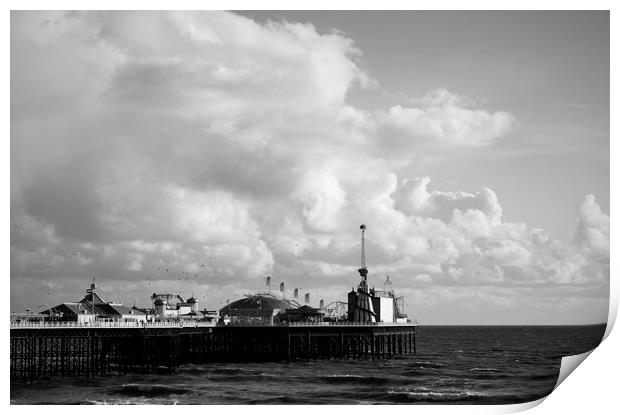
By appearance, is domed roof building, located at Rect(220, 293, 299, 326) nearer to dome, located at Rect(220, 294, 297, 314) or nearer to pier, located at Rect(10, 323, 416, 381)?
dome, located at Rect(220, 294, 297, 314)

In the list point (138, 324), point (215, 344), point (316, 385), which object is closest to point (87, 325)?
point (138, 324)

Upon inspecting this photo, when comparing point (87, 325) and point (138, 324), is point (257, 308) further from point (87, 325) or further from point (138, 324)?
point (87, 325)

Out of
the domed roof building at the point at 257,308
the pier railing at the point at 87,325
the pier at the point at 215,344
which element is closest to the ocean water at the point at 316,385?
the pier at the point at 215,344

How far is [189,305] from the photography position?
108125mm

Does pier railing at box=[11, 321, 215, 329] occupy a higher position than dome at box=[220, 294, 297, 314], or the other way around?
dome at box=[220, 294, 297, 314]

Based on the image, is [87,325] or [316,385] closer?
[316,385]

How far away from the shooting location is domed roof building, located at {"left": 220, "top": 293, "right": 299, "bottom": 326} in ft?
313

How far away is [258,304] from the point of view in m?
98.2

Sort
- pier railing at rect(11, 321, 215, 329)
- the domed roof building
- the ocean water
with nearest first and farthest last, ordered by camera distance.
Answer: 1. the ocean water
2. pier railing at rect(11, 321, 215, 329)
3. the domed roof building

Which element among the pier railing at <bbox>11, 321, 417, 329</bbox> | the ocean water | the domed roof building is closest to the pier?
the pier railing at <bbox>11, 321, 417, 329</bbox>

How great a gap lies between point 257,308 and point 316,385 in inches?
1411
